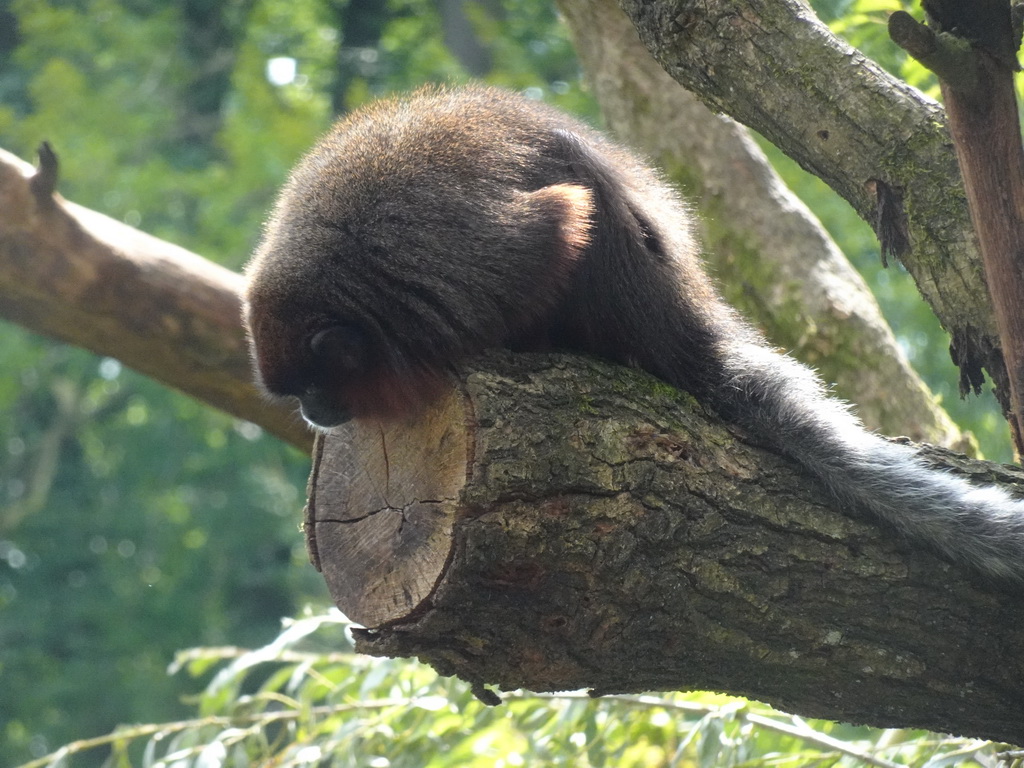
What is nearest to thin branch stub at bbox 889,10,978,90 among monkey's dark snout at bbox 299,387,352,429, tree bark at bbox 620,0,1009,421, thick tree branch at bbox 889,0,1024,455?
thick tree branch at bbox 889,0,1024,455

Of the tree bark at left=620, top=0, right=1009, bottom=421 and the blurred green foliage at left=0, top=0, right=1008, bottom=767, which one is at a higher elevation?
the tree bark at left=620, top=0, right=1009, bottom=421

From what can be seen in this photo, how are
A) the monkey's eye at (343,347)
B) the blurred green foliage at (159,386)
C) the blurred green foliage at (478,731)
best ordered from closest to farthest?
the monkey's eye at (343,347) → the blurred green foliage at (478,731) → the blurred green foliage at (159,386)

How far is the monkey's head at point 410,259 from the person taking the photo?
251 centimetres

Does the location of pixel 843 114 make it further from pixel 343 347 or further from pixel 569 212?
pixel 343 347

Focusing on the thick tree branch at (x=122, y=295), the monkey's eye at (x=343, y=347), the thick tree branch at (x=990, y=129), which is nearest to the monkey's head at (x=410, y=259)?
the monkey's eye at (x=343, y=347)

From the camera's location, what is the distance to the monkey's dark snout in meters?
2.66

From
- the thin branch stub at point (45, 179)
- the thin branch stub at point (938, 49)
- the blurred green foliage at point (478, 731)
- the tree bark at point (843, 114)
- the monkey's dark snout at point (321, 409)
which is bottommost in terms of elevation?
the blurred green foliage at point (478, 731)

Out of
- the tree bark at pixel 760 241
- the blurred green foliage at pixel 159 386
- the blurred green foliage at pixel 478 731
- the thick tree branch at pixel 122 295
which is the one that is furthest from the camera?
the blurred green foliage at pixel 159 386

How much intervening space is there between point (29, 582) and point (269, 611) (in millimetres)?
2305

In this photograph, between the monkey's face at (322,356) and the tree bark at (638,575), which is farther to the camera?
the monkey's face at (322,356)

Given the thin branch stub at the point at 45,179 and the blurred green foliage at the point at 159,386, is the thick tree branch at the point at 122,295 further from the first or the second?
the blurred green foliage at the point at 159,386

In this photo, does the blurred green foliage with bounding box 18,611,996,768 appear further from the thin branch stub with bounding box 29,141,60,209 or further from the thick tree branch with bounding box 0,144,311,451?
the thin branch stub with bounding box 29,141,60,209

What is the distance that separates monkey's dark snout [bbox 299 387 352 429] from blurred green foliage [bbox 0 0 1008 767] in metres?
5.07

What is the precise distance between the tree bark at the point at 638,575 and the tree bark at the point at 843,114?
601 mm
